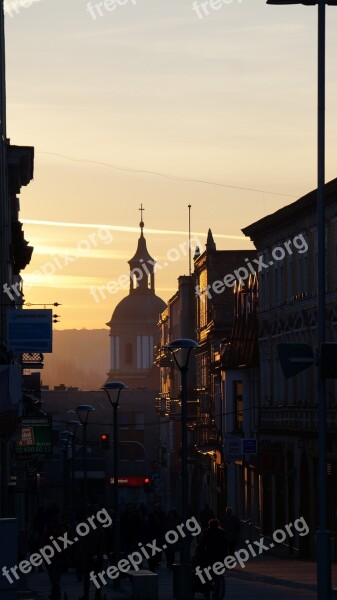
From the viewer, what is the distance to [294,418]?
Answer: 191ft

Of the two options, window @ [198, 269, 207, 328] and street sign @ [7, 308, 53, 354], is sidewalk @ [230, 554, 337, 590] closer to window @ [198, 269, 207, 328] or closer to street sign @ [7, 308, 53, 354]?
street sign @ [7, 308, 53, 354]

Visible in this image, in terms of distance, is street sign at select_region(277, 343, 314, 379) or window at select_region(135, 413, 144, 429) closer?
street sign at select_region(277, 343, 314, 379)

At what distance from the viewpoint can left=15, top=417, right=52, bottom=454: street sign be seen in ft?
176

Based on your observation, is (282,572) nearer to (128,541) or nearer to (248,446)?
(128,541)

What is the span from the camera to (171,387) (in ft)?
381

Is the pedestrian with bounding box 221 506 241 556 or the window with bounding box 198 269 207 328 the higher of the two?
the window with bounding box 198 269 207 328

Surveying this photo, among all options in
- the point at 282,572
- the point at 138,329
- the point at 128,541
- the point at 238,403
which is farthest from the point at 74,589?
the point at 138,329

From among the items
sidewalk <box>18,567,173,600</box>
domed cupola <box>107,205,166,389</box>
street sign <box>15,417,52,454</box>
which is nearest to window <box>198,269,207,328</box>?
street sign <box>15,417,52,454</box>

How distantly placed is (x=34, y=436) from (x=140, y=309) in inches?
5683

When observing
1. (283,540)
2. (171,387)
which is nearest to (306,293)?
(283,540)

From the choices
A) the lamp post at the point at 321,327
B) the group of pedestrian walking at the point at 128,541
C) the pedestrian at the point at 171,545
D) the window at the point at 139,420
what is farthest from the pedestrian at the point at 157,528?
the window at the point at 139,420

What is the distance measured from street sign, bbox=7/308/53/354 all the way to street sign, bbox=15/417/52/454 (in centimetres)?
1217

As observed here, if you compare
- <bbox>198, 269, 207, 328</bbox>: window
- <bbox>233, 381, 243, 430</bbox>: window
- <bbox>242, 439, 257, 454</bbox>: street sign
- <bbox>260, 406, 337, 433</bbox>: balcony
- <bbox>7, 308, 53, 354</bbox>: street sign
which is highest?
<bbox>198, 269, 207, 328</bbox>: window

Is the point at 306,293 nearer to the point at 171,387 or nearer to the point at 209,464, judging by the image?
the point at 209,464
